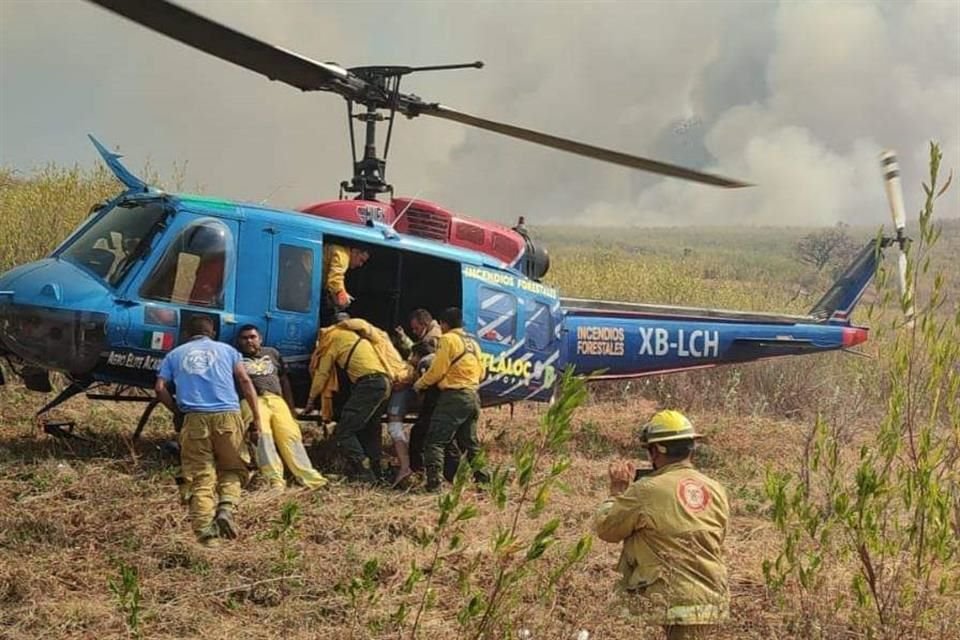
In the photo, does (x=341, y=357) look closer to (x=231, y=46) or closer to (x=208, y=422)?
(x=208, y=422)

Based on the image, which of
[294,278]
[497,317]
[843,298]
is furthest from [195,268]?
[843,298]

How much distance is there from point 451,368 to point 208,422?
2.29m

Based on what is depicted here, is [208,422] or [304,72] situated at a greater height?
[304,72]

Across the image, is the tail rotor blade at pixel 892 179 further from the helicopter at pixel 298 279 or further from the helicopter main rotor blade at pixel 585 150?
the helicopter main rotor blade at pixel 585 150

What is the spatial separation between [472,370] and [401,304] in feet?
6.51

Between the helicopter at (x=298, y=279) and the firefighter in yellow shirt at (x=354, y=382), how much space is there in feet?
1.00

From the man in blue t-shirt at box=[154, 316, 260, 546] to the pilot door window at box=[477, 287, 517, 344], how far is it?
3.06m

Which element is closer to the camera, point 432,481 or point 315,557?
point 315,557

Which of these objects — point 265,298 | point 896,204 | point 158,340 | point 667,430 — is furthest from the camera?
point 265,298

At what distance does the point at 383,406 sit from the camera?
8102 millimetres

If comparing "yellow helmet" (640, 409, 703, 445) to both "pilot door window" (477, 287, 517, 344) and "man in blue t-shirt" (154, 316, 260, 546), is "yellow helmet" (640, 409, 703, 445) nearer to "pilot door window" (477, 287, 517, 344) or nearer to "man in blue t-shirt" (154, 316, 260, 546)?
"man in blue t-shirt" (154, 316, 260, 546)

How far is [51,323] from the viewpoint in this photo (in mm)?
6754

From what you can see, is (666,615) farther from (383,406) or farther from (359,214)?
(359,214)

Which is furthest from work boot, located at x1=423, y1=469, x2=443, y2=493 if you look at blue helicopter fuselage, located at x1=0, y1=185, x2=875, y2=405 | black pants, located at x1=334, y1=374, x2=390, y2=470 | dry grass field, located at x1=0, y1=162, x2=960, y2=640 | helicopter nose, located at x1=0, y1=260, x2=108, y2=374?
helicopter nose, located at x1=0, y1=260, x2=108, y2=374
